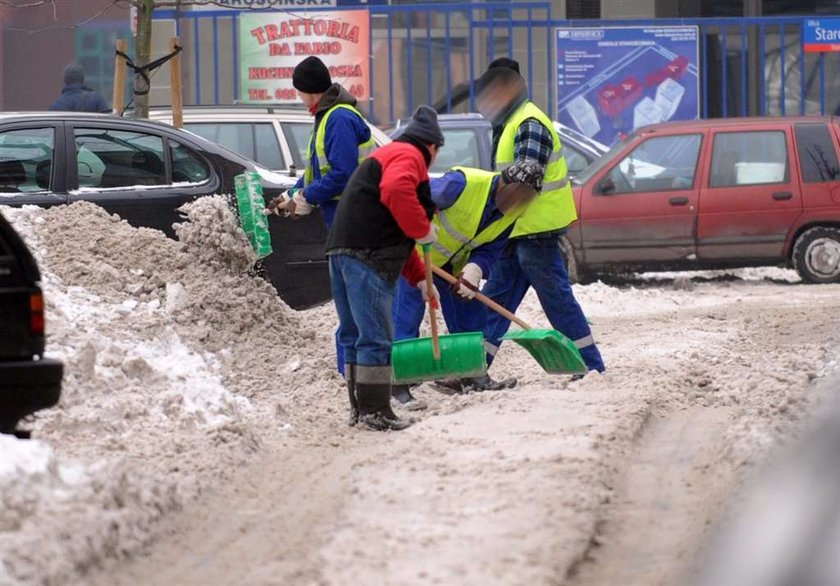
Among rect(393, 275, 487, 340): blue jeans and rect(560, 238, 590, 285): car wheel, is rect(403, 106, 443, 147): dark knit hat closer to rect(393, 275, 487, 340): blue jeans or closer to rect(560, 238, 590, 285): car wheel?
rect(393, 275, 487, 340): blue jeans

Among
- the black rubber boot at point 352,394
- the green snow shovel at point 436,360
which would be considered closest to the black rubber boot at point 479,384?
the green snow shovel at point 436,360

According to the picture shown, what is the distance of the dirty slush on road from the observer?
552cm

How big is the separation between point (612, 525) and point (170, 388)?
2.98 m

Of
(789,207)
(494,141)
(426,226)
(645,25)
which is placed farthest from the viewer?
(645,25)

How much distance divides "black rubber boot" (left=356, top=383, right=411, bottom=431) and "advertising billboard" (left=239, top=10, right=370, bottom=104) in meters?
11.5

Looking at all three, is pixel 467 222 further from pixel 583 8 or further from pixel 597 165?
pixel 583 8

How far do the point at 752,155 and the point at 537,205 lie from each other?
7.26 m

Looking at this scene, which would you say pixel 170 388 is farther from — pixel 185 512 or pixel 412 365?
pixel 185 512

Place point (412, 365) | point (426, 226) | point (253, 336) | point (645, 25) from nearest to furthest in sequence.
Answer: point (426, 226)
point (412, 365)
point (253, 336)
point (645, 25)

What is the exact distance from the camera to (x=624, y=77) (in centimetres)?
1967

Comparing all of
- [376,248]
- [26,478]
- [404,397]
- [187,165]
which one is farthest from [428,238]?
[187,165]

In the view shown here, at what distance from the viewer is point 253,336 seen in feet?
32.6

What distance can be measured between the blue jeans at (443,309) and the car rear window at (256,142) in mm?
4709

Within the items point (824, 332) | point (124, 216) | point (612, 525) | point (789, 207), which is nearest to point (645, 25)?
point (789, 207)
